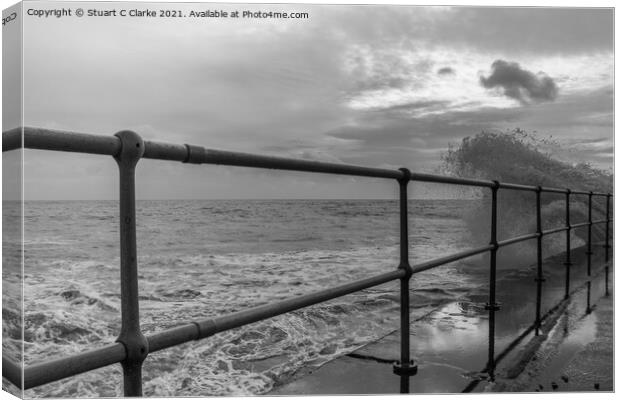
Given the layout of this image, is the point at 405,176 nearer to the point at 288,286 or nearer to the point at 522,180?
the point at 288,286

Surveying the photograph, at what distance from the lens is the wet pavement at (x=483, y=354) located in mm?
1541

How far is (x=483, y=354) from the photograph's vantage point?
5.85 feet

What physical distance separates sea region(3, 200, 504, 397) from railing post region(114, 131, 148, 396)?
0.29 feet

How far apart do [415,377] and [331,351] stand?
58.0 inches

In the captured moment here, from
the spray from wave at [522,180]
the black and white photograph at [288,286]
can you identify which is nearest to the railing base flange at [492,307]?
the black and white photograph at [288,286]

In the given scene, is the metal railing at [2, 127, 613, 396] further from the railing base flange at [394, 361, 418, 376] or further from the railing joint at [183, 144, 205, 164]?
the railing base flange at [394, 361, 418, 376]

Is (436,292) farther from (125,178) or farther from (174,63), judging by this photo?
(125,178)

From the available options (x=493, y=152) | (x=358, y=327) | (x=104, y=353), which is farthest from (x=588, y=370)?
(x=493, y=152)

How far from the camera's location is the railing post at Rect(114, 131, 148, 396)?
926mm

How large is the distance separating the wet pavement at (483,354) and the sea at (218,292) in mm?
168

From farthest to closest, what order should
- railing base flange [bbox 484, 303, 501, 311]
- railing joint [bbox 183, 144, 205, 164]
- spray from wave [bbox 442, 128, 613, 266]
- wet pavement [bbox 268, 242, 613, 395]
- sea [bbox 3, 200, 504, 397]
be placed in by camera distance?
spray from wave [bbox 442, 128, 613, 266]
sea [bbox 3, 200, 504, 397]
railing base flange [bbox 484, 303, 501, 311]
wet pavement [bbox 268, 242, 613, 395]
railing joint [bbox 183, 144, 205, 164]

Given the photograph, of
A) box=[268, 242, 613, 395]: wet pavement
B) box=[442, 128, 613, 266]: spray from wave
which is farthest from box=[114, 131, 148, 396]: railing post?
box=[442, 128, 613, 266]: spray from wave

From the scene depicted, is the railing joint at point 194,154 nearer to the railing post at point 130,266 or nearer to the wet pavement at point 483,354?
the railing post at point 130,266

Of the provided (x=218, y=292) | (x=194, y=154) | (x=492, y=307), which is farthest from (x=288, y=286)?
(x=194, y=154)
